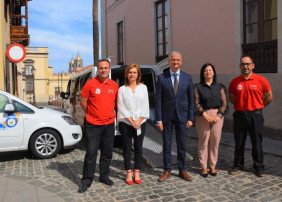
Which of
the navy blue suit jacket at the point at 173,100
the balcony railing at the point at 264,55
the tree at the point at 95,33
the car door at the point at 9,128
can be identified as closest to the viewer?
the navy blue suit jacket at the point at 173,100

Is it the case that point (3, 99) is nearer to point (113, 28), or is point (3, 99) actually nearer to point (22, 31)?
point (22, 31)

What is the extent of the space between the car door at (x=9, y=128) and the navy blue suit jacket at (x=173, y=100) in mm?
3111

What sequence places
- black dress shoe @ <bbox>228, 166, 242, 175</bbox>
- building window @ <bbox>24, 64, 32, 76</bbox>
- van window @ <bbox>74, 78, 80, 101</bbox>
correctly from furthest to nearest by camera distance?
building window @ <bbox>24, 64, 32, 76</bbox> < van window @ <bbox>74, 78, 80, 101</bbox> < black dress shoe @ <bbox>228, 166, 242, 175</bbox>

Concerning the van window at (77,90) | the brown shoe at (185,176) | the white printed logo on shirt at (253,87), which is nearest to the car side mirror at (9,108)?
the van window at (77,90)

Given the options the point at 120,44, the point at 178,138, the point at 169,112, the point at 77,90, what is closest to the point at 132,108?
the point at 169,112

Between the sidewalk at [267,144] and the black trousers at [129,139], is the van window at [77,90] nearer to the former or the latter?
the sidewalk at [267,144]

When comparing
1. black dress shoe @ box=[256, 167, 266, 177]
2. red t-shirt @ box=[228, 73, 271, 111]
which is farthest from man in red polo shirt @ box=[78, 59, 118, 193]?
black dress shoe @ box=[256, 167, 266, 177]

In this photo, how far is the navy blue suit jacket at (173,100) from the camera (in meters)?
4.43

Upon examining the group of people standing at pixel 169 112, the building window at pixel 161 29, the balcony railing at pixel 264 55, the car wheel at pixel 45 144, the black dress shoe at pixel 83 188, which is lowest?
the black dress shoe at pixel 83 188

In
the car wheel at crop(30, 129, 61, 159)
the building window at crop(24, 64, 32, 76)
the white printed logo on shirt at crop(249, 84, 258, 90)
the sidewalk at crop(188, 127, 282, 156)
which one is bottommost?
the sidewalk at crop(188, 127, 282, 156)

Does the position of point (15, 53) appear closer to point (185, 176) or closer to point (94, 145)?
point (94, 145)

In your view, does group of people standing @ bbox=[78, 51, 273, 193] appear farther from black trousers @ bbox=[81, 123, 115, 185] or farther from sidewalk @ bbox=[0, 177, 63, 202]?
sidewalk @ bbox=[0, 177, 63, 202]

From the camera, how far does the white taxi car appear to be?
5809mm

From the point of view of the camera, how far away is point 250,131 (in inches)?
190
